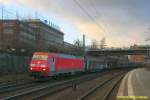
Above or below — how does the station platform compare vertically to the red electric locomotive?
below

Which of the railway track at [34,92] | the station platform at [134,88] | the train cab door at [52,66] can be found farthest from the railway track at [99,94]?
the train cab door at [52,66]

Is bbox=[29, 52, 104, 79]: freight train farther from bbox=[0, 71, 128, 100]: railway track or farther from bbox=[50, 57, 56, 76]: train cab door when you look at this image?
bbox=[0, 71, 128, 100]: railway track

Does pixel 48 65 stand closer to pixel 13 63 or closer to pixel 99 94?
pixel 13 63

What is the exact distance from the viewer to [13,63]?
49031 mm

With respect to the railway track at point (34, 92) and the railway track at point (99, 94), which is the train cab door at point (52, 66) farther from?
the railway track at point (99, 94)

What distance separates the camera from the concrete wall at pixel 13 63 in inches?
1805

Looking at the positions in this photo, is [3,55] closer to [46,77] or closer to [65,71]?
[65,71]

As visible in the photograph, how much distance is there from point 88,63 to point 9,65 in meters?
23.2

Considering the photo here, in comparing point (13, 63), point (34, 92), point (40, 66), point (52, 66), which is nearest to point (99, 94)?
point (34, 92)

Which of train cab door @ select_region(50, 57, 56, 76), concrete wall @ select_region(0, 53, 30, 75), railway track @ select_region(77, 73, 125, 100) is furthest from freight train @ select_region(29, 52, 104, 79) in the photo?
railway track @ select_region(77, 73, 125, 100)

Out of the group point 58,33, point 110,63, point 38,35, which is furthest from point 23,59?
point 58,33

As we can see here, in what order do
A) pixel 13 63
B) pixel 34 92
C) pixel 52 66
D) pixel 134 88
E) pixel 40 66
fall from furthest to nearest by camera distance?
pixel 13 63 < pixel 52 66 < pixel 40 66 < pixel 134 88 < pixel 34 92

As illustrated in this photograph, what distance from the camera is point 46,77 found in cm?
3728

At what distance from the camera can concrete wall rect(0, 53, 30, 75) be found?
1805 inches
